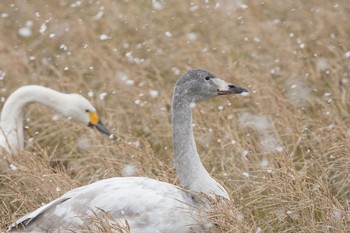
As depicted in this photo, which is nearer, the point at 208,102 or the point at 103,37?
the point at 208,102

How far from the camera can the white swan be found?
7.48 metres

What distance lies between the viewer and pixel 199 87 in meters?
5.56

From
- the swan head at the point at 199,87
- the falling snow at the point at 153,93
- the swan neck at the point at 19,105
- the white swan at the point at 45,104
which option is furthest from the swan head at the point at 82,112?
the swan head at the point at 199,87

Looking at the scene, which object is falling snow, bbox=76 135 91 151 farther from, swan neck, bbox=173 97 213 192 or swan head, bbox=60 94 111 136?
swan neck, bbox=173 97 213 192

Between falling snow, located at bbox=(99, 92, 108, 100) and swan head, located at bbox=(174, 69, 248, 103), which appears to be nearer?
swan head, located at bbox=(174, 69, 248, 103)

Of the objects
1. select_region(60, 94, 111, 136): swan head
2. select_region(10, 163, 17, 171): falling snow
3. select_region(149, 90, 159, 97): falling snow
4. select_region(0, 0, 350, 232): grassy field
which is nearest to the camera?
select_region(0, 0, 350, 232): grassy field

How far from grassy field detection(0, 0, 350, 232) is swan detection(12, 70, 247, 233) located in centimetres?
21

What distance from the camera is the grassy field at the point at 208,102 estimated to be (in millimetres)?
5793

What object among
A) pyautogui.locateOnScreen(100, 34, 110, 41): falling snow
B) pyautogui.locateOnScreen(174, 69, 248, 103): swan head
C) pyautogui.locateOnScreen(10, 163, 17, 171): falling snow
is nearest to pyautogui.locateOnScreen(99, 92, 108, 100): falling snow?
pyautogui.locateOnScreen(100, 34, 110, 41): falling snow

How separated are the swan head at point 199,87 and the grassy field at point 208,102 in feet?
1.72

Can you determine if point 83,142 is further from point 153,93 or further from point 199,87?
point 199,87

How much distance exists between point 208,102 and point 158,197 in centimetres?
282

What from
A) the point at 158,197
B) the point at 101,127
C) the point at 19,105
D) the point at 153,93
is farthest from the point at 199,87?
the point at 153,93

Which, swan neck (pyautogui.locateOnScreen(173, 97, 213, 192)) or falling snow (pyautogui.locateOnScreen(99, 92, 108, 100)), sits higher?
swan neck (pyautogui.locateOnScreen(173, 97, 213, 192))
